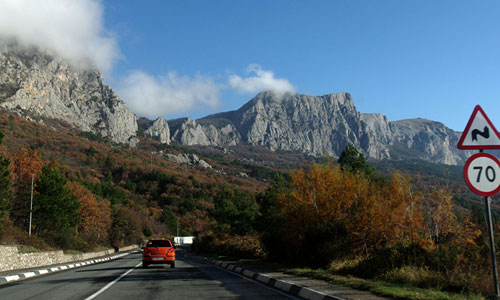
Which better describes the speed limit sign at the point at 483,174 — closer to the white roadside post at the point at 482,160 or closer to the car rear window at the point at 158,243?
the white roadside post at the point at 482,160

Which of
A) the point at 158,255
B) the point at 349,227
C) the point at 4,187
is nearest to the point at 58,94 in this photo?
the point at 4,187

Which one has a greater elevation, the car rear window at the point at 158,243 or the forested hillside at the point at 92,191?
the forested hillside at the point at 92,191

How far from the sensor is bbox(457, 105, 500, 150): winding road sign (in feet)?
23.7

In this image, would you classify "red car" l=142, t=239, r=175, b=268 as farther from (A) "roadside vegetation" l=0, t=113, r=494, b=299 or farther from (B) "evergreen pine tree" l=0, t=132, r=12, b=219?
(B) "evergreen pine tree" l=0, t=132, r=12, b=219

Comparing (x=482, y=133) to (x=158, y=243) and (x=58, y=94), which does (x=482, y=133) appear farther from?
(x=58, y=94)

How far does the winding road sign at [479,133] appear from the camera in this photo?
723 centimetres

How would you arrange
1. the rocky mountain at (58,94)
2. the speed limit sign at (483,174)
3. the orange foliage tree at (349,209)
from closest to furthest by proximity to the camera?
the speed limit sign at (483,174)
the orange foliage tree at (349,209)
the rocky mountain at (58,94)

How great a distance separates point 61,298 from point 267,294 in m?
5.28

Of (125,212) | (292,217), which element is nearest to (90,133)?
(125,212)

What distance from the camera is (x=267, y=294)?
34.5 ft

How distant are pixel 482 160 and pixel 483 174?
0.24 meters

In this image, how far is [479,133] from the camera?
7.32m

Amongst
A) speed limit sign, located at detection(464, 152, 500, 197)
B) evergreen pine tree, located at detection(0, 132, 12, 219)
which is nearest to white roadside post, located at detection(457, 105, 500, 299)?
speed limit sign, located at detection(464, 152, 500, 197)

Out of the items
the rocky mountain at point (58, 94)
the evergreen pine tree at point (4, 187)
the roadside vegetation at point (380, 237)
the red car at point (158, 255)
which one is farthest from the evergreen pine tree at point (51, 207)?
the rocky mountain at point (58, 94)
